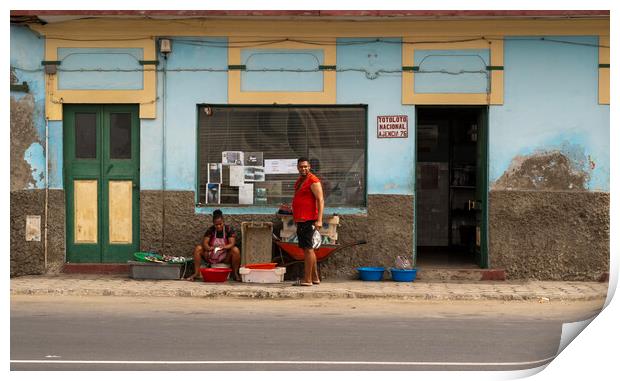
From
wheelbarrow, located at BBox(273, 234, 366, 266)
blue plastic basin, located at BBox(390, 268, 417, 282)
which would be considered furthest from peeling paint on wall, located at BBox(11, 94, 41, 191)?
blue plastic basin, located at BBox(390, 268, 417, 282)

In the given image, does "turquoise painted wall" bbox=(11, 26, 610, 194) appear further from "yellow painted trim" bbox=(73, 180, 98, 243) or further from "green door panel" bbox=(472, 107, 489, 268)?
"yellow painted trim" bbox=(73, 180, 98, 243)

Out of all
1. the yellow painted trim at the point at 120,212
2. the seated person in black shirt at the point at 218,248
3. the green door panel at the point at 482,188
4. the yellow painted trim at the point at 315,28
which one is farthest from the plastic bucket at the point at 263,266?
the yellow painted trim at the point at 315,28

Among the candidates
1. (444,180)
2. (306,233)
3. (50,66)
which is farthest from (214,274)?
(444,180)

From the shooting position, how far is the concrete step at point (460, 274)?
14.0 meters

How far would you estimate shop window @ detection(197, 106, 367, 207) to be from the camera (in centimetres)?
1426

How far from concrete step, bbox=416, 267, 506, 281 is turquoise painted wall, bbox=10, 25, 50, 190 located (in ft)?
18.9

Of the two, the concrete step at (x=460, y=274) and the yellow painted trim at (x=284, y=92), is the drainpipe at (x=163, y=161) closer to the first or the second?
the yellow painted trim at (x=284, y=92)

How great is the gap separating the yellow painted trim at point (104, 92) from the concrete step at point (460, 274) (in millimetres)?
4729

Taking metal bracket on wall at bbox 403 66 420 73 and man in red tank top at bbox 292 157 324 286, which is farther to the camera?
metal bracket on wall at bbox 403 66 420 73

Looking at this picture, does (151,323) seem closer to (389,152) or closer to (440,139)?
(389,152)

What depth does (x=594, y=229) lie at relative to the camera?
555 inches

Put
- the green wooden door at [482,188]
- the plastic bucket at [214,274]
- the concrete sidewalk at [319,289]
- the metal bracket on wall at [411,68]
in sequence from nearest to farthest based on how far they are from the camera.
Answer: the concrete sidewalk at [319,289], the plastic bucket at [214,274], the metal bracket on wall at [411,68], the green wooden door at [482,188]

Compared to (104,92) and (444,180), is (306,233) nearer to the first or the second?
(104,92)

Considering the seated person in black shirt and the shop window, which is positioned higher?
the shop window
